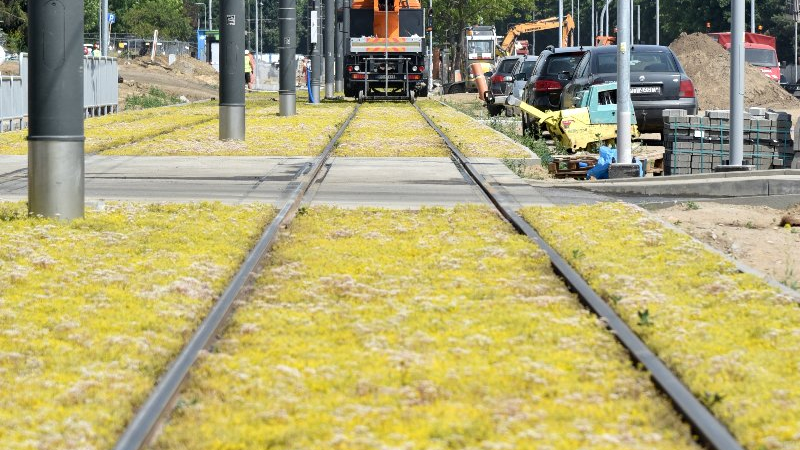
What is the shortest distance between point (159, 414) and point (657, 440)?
1964 mm

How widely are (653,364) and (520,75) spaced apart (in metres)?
33.9

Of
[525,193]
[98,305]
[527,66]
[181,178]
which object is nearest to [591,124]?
[525,193]

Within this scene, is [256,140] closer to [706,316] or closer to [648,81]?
[648,81]

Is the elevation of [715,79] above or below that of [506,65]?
below

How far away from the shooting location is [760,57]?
62625 mm

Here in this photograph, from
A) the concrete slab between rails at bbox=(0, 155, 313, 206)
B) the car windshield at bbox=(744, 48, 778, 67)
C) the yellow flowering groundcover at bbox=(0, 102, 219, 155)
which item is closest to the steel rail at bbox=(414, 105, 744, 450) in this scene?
the concrete slab between rails at bbox=(0, 155, 313, 206)

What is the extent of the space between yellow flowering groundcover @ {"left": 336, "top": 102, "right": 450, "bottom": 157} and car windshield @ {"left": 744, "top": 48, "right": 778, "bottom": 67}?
25.6 m

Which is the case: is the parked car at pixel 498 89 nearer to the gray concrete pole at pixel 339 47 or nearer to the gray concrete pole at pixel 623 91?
the gray concrete pole at pixel 623 91

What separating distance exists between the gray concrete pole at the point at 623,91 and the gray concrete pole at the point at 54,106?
7.97 metres

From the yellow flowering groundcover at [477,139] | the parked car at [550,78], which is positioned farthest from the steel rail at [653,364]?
the parked car at [550,78]

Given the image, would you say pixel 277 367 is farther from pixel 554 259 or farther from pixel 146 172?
pixel 146 172

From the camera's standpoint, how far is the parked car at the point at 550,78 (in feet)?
95.9

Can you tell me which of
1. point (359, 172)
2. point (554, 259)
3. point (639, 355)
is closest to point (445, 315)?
A: point (639, 355)

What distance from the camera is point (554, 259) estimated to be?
10.8 m
